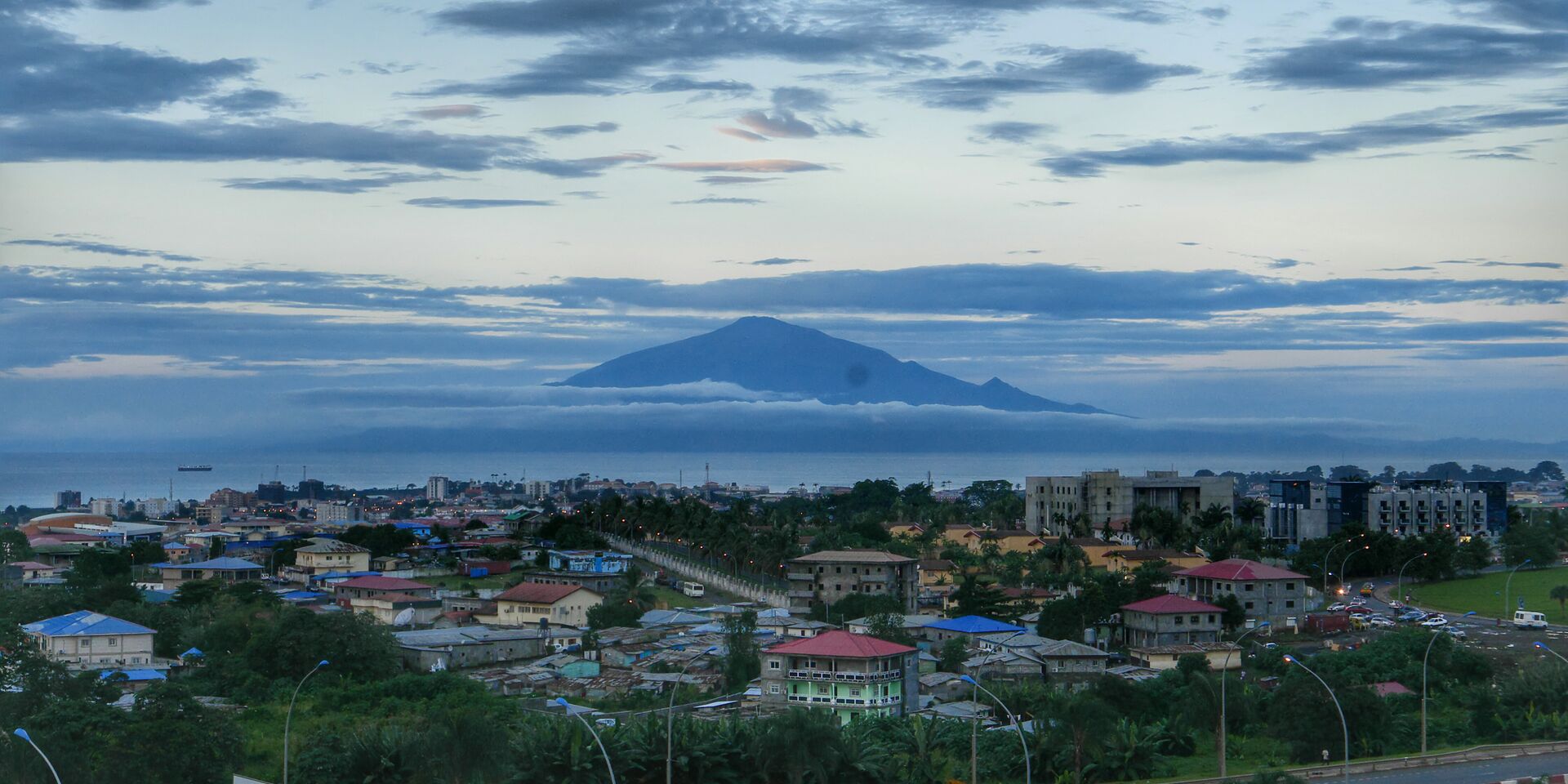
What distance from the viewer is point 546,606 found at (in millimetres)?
63656

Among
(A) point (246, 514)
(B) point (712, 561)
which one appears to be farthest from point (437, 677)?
(A) point (246, 514)

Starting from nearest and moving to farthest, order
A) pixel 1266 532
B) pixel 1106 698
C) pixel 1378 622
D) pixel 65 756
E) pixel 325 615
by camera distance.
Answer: pixel 65 756 → pixel 1106 698 → pixel 325 615 → pixel 1378 622 → pixel 1266 532

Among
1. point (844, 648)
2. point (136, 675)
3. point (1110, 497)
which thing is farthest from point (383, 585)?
point (1110, 497)

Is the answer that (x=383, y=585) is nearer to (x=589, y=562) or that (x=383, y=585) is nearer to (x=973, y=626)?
(x=589, y=562)

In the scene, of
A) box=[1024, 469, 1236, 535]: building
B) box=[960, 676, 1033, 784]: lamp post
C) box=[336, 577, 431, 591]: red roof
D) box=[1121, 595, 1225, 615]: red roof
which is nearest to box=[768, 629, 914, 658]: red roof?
box=[960, 676, 1033, 784]: lamp post

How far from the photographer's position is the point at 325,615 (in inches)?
1972

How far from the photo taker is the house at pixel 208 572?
252ft

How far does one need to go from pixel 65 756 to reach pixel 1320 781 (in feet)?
85.8

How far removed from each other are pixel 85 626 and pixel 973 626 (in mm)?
29053

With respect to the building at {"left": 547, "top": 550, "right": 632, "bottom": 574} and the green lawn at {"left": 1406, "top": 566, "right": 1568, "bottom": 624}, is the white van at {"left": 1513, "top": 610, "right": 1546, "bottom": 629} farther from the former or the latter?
the building at {"left": 547, "top": 550, "right": 632, "bottom": 574}

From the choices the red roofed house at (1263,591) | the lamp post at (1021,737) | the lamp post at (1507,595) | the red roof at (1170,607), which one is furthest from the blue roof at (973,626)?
the lamp post at (1507,595)

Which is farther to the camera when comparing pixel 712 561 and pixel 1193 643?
pixel 712 561

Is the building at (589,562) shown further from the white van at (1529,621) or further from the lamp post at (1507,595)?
the white van at (1529,621)

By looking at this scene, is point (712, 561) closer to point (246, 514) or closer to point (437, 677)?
point (437, 677)
